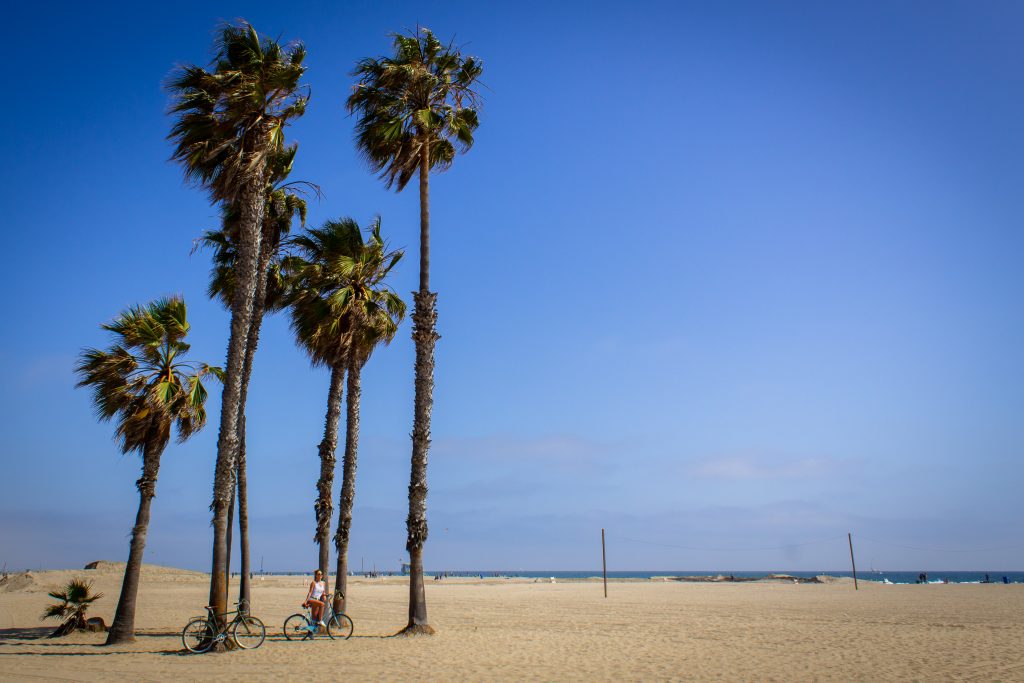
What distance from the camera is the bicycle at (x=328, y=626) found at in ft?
60.9

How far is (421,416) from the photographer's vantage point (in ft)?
67.6

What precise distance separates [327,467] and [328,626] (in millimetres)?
5480

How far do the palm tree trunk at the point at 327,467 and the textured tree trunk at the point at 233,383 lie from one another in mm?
4581

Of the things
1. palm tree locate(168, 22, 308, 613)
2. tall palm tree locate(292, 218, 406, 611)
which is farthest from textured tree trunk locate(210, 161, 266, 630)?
tall palm tree locate(292, 218, 406, 611)

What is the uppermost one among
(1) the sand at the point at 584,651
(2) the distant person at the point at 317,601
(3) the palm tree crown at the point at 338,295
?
(3) the palm tree crown at the point at 338,295

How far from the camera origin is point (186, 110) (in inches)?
738

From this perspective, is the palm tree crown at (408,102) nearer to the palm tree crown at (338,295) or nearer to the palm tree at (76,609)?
the palm tree crown at (338,295)

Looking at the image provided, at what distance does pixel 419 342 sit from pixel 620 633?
38.0 ft

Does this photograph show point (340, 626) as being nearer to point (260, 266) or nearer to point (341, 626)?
point (341, 626)

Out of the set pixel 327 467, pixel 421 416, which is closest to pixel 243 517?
pixel 327 467

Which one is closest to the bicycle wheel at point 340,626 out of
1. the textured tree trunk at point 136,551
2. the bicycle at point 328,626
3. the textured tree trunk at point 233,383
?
the bicycle at point 328,626

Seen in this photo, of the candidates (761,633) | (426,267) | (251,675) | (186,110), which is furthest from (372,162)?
(761,633)

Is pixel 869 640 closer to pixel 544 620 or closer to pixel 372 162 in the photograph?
pixel 544 620

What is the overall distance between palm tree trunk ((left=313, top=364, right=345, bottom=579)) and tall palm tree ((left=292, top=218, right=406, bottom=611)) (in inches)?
1.3
